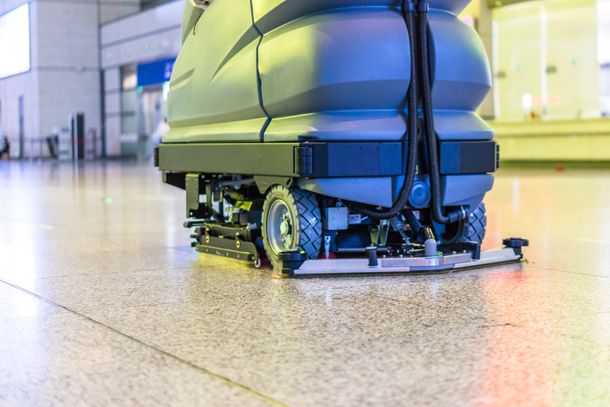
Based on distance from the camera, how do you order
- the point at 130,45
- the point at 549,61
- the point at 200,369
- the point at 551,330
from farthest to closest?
the point at 130,45, the point at 549,61, the point at 551,330, the point at 200,369

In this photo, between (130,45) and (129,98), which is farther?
(129,98)

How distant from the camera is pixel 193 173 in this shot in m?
5.80

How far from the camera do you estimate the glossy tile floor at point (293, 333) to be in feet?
8.23

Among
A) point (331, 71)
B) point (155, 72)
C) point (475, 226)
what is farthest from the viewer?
point (155, 72)

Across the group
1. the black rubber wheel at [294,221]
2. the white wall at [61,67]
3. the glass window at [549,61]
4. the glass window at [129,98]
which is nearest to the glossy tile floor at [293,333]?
the black rubber wheel at [294,221]

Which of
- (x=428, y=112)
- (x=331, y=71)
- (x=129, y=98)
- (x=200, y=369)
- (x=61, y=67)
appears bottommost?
(x=200, y=369)

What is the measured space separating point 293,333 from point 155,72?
1377 inches

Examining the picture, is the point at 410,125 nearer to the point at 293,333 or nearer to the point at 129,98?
Answer: the point at 293,333

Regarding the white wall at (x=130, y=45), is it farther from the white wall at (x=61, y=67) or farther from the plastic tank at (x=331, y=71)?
the plastic tank at (x=331, y=71)

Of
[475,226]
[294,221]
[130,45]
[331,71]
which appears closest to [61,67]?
[130,45]

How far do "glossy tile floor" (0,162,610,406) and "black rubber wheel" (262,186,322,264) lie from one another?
0.66ft

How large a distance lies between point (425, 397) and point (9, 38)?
49.1 feet

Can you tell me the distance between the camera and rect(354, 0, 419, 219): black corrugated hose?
4.48 meters

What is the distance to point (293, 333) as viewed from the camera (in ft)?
10.6
